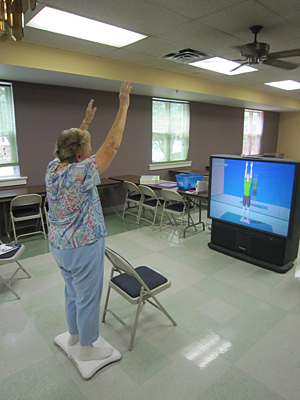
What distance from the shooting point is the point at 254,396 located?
175 centimetres

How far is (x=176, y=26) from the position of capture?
3188mm

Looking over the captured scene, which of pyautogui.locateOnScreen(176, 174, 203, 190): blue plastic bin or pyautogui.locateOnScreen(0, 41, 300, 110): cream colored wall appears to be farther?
pyautogui.locateOnScreen(176, 174, 203, 190): blue plastic bin

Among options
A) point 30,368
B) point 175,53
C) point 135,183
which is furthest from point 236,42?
point 30,368

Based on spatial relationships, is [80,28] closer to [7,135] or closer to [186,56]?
[186,56]

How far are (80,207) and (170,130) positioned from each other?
5.88 meters

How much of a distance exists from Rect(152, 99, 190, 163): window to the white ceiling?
199cm

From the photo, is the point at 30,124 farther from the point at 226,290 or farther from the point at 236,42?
the point at 226,290

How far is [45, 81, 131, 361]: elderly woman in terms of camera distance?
62.9 inches

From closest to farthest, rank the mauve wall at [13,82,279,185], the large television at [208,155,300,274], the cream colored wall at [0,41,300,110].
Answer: the large television at [208,155,300,274]
the cream colored wall at [0,41,300,110]
the mauve wall at [13,82,279,185]

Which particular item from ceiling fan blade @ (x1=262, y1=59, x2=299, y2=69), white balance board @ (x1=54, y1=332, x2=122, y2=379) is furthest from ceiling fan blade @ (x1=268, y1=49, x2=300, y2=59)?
white balance board @ (x1=54, y1=332, x2=122, y2=379)

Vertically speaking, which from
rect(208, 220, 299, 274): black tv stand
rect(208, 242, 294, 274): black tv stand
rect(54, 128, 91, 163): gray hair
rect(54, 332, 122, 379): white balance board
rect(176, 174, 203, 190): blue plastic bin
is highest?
rect(54, 128, 91, 163): gray hair

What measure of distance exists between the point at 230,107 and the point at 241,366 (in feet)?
26.3

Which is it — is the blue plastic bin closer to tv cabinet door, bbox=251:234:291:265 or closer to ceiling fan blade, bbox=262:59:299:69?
tv cabinet door, bbox=251:234:291:265

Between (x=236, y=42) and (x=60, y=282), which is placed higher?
(x=236, y=42)
